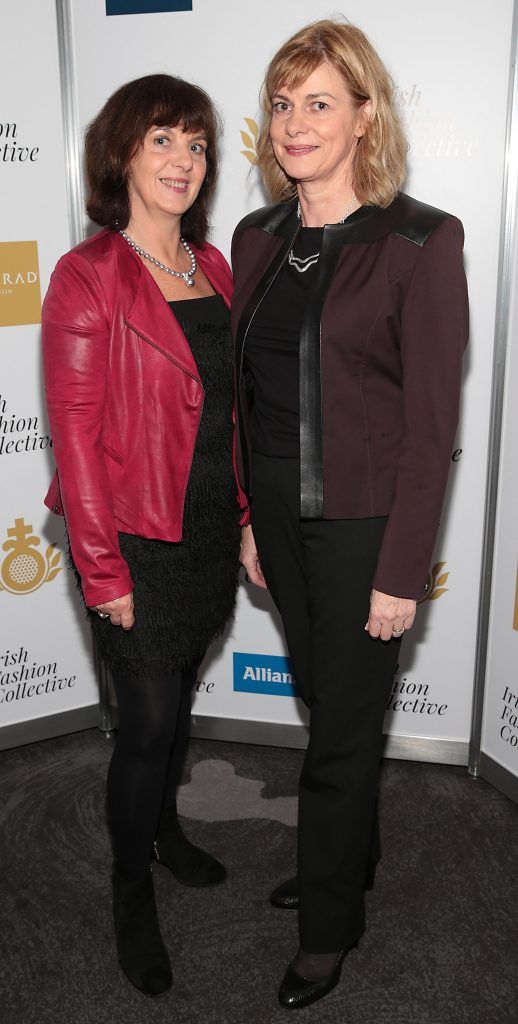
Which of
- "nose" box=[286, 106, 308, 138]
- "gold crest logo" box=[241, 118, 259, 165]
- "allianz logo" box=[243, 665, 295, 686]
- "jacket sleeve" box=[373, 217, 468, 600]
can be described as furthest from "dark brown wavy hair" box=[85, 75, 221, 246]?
"allianz logo" box=[243, 665, 295, 686]

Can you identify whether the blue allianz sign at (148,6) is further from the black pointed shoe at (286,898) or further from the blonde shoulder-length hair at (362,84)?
the black pointed shoe at (286,898)

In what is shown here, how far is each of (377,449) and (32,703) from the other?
5.74 ft

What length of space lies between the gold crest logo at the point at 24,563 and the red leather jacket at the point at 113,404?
1.11m

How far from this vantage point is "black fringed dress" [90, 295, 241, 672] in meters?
1.92

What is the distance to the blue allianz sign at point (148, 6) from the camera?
256 cm

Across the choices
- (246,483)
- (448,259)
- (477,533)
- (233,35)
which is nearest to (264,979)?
(246,483)

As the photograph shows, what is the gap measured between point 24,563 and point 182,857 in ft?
3.37

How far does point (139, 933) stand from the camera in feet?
6.84

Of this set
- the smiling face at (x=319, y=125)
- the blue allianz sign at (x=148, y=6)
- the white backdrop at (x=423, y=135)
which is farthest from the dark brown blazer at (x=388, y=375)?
the blue allianz sign at (x=148, y=6)

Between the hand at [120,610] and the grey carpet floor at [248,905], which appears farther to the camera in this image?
the grey carpet floor at [248,905]

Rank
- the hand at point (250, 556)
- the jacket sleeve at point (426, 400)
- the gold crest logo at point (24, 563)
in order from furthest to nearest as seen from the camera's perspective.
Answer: the gold crest logo at point (24, 563) → the hand at point (250, 556) → the jacket sleeve at point (426, 400)

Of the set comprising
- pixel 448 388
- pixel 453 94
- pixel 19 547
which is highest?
pixel 453 94

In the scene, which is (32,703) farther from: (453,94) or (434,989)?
(453,94)

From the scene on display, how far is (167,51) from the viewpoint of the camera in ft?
8.52
